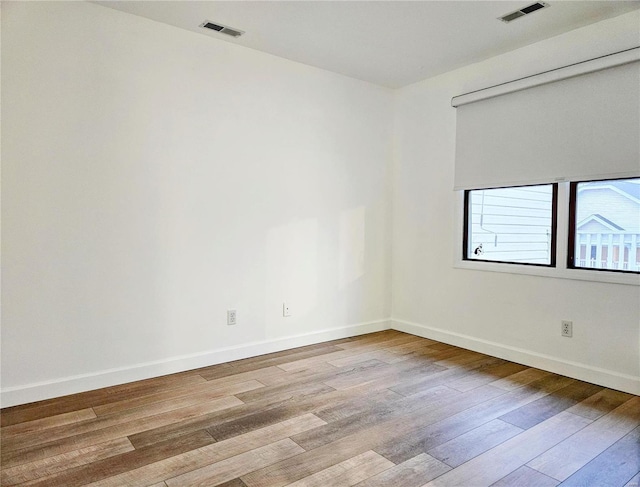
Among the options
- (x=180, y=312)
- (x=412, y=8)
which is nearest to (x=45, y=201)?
(x=180, y=312)

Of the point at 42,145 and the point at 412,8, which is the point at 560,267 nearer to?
the point at 412,8

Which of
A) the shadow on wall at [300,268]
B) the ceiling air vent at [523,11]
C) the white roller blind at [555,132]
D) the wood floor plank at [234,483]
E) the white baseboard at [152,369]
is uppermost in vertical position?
the ceiling air vent at [523,11]

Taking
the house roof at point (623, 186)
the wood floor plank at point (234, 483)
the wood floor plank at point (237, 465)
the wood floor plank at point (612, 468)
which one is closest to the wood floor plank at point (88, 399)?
the wood floor plank at point (237, 465)

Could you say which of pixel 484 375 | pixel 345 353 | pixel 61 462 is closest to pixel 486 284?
pixel 484 375

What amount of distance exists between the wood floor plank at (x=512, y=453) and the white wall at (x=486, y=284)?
78 centimetres

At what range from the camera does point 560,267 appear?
3.28 meters

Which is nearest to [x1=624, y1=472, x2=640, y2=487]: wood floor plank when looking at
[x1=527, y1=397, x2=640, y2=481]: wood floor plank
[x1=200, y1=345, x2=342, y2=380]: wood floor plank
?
[x1=527, y1=397, x2=640, y2=481]: wood floor plank

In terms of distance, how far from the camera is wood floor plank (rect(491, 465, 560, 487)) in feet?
6.22

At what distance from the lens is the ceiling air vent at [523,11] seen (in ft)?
9.20

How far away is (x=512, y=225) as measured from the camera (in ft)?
12.1

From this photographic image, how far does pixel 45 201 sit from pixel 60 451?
4.85 ft

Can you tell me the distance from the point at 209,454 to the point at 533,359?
103 inches

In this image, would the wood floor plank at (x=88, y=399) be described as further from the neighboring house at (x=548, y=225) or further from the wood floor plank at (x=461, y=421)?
the neighboring house at (x=548, y=225)

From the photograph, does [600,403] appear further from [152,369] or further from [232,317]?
[152,369]
